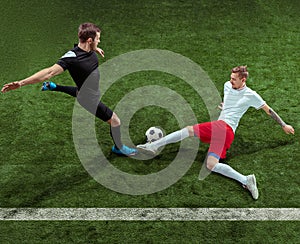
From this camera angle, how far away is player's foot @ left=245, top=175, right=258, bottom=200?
645cm

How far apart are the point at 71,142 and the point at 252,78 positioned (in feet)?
9.94

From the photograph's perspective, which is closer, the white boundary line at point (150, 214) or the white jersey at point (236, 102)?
the white boundary line at point (150, 214)

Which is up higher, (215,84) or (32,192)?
(215,84)

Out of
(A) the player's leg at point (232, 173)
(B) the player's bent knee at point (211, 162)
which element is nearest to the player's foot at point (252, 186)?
(A) the player's leg at point (232, 173)

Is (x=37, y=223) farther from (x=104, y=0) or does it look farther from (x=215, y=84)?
(x=104, y=0)

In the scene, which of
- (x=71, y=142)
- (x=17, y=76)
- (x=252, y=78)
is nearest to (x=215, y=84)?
(x=252, y=78)

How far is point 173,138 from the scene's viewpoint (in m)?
7.16

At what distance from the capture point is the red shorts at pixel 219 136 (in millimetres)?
6875

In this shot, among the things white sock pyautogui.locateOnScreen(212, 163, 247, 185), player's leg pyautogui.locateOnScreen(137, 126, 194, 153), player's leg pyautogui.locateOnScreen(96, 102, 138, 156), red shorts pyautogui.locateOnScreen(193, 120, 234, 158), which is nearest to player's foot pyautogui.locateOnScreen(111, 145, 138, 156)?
player's leg pyautogui.locateOnScreen(96, 102, 138, 156)

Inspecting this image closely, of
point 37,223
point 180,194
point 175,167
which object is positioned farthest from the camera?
point 175,167

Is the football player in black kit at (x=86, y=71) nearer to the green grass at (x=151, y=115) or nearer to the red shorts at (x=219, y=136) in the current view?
the green grass at (x=151, y=115)

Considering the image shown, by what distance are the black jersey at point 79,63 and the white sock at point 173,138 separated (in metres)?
1.25

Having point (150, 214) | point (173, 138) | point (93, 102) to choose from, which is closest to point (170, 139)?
point (173, 138)

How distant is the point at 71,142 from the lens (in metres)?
7.41
